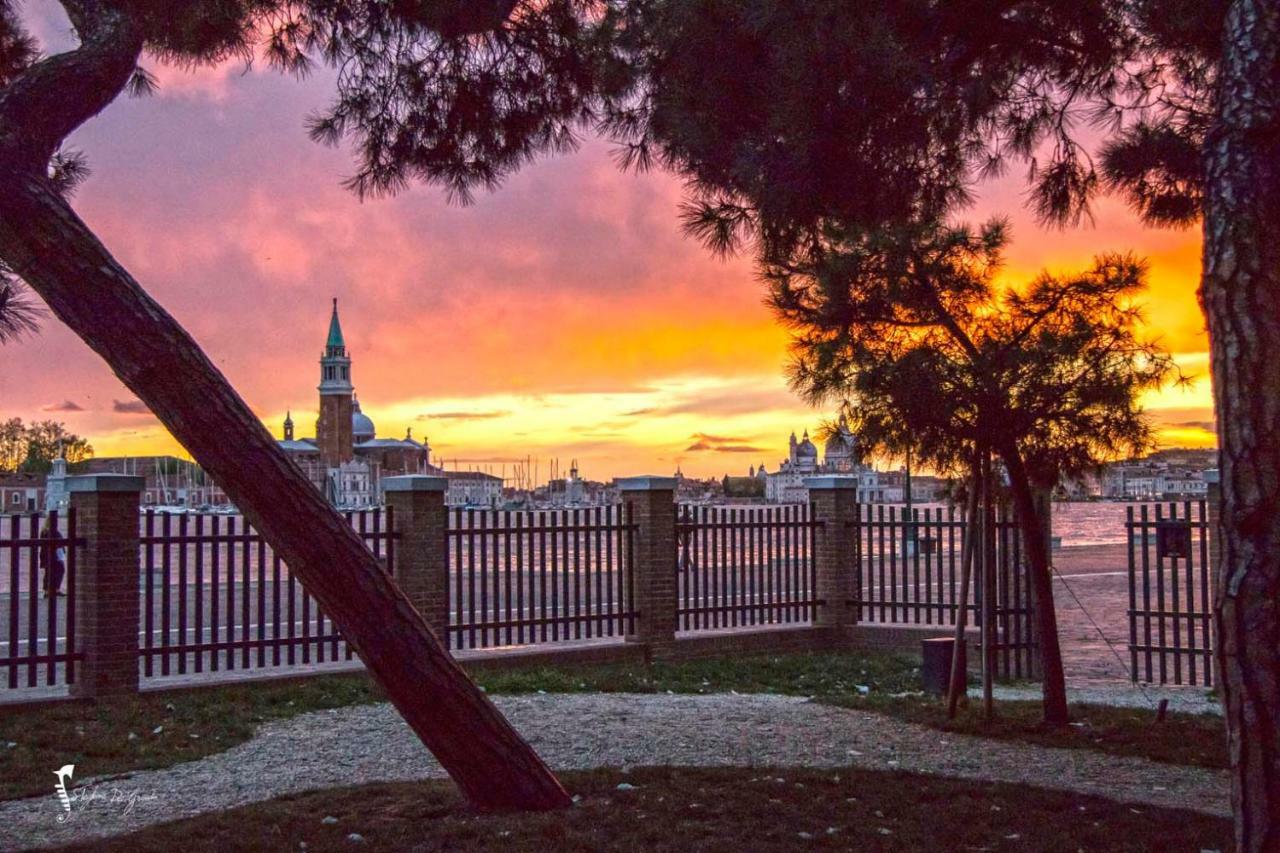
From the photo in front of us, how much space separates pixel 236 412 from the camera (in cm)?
629

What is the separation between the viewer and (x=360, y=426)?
607 ft

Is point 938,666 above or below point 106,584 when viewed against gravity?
below

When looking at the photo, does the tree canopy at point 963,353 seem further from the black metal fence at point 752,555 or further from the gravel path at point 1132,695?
the black metal fence at point 752,555

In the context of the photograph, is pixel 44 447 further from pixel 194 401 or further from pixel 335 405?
pixel 194 401

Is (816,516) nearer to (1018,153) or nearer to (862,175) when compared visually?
(1018,153)

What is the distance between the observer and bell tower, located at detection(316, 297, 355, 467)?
17562 cm

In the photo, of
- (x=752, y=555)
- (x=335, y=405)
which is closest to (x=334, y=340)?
(x=335, y=405)

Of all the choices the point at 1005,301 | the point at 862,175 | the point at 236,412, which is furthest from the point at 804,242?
the point at 236,412

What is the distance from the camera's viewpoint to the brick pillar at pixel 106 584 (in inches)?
430

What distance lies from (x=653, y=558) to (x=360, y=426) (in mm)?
175609

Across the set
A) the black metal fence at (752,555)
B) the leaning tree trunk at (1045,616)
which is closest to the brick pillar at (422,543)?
the black metal fence at (752,555)

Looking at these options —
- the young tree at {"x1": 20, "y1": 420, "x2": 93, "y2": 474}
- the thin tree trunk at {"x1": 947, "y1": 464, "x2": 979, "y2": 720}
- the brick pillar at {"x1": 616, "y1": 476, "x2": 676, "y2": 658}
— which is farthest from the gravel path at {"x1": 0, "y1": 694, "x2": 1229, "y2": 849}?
the young tree at {"x1": 20, "y1": 420, "x2": 93, "y2": 474}

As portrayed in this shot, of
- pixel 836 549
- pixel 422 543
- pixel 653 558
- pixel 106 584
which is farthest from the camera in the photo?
pixel 836 549

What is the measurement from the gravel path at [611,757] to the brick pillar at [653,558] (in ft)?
11.3
